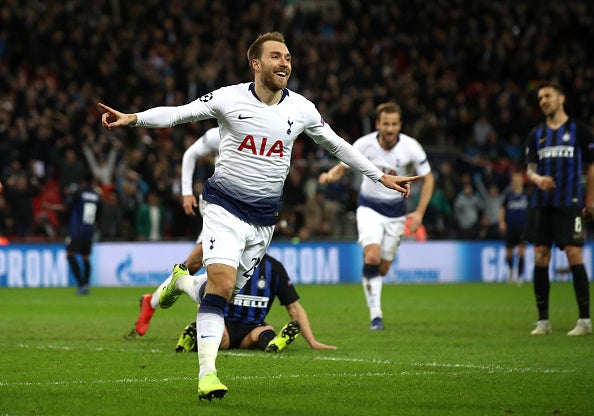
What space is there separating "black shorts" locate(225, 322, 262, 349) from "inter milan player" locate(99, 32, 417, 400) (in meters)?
2.65

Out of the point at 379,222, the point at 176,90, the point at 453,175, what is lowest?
the point at 379,222

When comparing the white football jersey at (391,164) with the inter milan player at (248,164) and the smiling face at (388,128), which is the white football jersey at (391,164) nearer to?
the smiling face at (388,128)

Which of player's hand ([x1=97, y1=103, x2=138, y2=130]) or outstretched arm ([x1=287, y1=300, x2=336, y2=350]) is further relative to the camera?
outstretched arm ([x1=287, y1=300, x2=336, y2=350])

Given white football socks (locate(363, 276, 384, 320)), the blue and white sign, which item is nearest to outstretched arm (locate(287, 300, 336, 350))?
white football socks (locate(363, 276, 384, 320))

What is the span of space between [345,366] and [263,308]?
59.1 inches

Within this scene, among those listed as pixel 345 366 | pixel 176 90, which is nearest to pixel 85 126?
pixel 176 90

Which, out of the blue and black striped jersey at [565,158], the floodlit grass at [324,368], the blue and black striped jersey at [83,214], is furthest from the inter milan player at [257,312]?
the blue and black striped jersey at [83,214]

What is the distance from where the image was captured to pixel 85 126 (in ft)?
78.8

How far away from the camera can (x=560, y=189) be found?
483 inches

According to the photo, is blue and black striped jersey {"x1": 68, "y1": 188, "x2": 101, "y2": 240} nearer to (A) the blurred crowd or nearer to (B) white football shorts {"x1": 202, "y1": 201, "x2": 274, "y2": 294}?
(A) the blurred crowd

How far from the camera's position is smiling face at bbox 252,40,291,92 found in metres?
7.75

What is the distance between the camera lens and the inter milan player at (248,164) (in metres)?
7.57

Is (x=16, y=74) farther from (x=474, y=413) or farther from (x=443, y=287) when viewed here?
(x=474, y=413)

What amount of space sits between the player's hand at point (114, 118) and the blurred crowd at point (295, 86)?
42.0 ft
